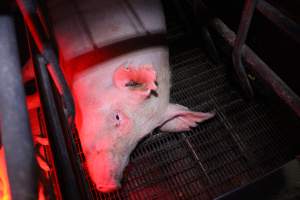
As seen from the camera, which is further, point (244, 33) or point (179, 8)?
point (179, 8)

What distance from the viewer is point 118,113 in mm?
2648

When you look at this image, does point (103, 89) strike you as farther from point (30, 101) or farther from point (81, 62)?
point (30, 101)

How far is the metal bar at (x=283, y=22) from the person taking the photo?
2.06 metres

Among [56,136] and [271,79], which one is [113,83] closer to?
[56,136]

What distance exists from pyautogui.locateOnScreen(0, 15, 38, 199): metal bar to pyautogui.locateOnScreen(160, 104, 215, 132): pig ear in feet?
5.61

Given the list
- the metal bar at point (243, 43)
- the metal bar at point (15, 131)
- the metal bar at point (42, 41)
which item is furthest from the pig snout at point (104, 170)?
the metal bar at point (243, 43)

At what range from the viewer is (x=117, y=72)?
2.69 m

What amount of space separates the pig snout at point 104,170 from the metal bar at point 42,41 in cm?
82

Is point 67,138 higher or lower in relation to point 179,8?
higher

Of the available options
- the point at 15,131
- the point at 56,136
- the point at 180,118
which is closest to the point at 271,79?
the point at 180,118

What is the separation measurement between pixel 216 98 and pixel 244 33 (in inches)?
38.4

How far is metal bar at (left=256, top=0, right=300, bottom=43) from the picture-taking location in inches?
81.2

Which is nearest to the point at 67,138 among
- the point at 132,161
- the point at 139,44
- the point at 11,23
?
the point at 11,23

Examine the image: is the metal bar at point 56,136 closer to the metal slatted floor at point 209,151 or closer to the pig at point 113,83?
the pig at point 113,83
